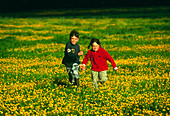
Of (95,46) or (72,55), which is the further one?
(72,55)

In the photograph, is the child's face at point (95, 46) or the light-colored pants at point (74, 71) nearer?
the child's face at point (95, 46)

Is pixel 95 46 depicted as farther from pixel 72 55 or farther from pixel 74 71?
pixel 74 71

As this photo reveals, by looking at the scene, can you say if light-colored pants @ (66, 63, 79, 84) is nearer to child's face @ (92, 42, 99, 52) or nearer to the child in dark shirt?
the child in dark shirt

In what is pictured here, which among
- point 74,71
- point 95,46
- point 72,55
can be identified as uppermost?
point 95,46

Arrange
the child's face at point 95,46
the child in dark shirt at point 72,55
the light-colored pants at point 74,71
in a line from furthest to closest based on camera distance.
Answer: the light-colored pants at point 74,71 < the child in dark shirt at point 72,55 < the child's face at point 95,46

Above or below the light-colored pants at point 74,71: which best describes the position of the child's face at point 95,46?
above

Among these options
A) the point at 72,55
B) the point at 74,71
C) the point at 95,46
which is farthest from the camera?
the point at 74,71

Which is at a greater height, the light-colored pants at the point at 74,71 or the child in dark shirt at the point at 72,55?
the child in dark shirt at the point at 72,55

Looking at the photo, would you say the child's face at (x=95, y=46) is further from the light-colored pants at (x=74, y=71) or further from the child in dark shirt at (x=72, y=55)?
the light-colored pants at (x=74, y=71)

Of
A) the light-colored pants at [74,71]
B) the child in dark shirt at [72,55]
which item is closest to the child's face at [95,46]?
the child in dark shirt at [72,55]

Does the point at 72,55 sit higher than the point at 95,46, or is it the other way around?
the point at 95,46

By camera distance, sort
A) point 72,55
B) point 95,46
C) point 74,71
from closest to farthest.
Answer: point 95,46, point 72,55, point 74,71

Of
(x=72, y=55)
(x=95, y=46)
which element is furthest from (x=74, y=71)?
(x=95, y=46)

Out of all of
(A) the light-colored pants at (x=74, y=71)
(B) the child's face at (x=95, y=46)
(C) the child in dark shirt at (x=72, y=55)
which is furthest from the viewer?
(A) the light-colored pants at (x=74, y=71)
